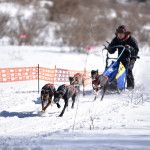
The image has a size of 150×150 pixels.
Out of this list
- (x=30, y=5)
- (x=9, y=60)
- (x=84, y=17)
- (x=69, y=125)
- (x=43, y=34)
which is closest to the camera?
(x=69, y=125)

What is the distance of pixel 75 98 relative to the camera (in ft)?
41.7

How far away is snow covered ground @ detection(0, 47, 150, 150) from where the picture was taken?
26.3 ft

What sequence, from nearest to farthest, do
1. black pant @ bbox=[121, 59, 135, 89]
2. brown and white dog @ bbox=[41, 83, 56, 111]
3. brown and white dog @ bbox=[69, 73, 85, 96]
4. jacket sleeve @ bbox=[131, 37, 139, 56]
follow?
1. brown and white dog @ bbox=[41, 83, 56, 111]
2. brown and white dog @ bbox=[69, 73, 85, 96]
3. jacket sleeve @ bbox=[131, 37, 139, 56]
4. black pant @ bbox=[121, 59, 135, 89]

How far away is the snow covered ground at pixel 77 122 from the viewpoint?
26.3 feet

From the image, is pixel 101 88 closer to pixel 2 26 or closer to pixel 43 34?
pixel 2 26

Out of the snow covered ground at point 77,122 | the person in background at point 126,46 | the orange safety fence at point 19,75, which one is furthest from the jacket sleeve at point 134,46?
the orange safety fence at point 19,75

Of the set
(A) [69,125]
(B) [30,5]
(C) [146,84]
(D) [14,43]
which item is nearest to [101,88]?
(A) [69,125]

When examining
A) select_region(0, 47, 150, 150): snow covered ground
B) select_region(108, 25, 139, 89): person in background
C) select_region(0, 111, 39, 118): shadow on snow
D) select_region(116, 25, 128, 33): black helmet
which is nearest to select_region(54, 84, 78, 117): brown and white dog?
select_region(0, 47, 150, 150): snow covered ground

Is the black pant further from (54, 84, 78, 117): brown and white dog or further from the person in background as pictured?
(54, 84, 78, 117): brown and white dog

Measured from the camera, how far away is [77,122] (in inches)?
418

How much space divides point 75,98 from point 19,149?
4.99 metres

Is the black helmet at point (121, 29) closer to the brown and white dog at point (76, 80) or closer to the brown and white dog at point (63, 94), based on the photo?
the brown and white dog at point (76, 80)

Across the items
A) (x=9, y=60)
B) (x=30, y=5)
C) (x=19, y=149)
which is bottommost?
(x=19, y=149)

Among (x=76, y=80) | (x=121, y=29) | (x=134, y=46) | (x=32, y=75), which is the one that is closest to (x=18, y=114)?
(x=76, y=80)
